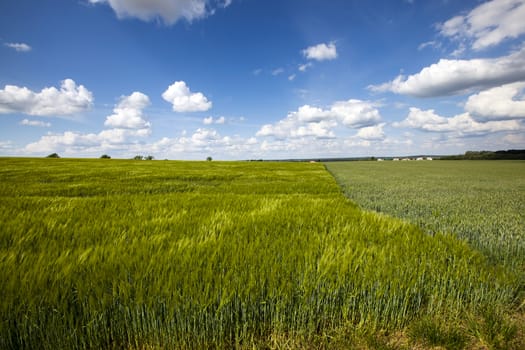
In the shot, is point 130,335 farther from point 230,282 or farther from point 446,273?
point 446,273

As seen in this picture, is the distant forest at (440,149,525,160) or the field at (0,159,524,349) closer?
the field at (0,159,524,349)

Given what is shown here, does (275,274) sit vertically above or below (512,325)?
above

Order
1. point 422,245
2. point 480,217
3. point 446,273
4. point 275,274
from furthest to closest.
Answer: point 480,217 → point 422,245 → point 446,273 → point 275,274

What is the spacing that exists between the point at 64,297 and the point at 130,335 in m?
0.71

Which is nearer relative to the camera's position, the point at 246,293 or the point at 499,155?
the point at 246,293

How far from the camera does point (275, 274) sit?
222cm

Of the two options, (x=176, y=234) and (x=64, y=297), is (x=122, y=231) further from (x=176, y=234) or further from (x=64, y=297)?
(x=64, y=297)

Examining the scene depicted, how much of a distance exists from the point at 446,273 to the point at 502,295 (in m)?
0.54

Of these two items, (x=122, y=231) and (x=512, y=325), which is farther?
(x=122, y=231)

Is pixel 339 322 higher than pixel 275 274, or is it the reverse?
pixel 275 274

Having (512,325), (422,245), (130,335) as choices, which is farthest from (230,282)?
(422,245)

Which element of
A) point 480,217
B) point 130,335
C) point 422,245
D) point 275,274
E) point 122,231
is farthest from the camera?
point 480,217

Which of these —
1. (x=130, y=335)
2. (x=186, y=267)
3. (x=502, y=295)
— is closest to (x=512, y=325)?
(x=502, y=295)

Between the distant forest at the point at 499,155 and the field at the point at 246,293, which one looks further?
the distant forest at the point at 499,155
